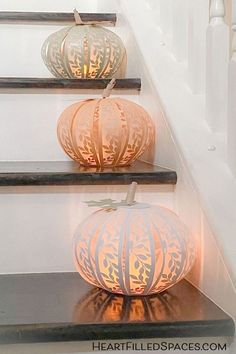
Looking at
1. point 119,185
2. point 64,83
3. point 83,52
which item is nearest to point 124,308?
point 119,185

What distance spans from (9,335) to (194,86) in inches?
29.1

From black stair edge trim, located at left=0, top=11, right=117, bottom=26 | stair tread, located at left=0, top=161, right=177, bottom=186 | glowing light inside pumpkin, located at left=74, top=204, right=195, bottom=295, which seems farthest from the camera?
black stair edge trim, located at left=0, top=11, right=117, bottom=26

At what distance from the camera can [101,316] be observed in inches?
47.0

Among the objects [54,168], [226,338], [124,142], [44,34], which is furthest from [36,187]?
[44,34]

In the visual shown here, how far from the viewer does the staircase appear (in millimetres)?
1179

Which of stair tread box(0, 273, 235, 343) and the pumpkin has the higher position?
the pumpkin

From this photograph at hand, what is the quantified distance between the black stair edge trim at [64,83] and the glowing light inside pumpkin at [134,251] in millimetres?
572

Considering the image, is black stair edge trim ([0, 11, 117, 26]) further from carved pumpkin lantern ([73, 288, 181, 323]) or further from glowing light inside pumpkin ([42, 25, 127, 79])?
carved pumpkin lantern ([73, 288, 181, 323])

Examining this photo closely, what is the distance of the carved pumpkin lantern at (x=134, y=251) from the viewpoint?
1.27 m

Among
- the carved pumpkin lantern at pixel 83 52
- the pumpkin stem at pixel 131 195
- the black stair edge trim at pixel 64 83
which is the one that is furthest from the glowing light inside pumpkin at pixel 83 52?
the pumpkin stem at pixel 131 195

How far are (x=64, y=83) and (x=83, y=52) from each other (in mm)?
151

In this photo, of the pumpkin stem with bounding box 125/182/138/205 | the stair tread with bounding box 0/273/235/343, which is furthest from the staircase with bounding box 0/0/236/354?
the pumpkin stem with bounding box 125/182/138/205

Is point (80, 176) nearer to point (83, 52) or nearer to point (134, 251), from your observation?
point (134, 251)

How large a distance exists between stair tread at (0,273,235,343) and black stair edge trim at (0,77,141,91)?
60 centimetres
